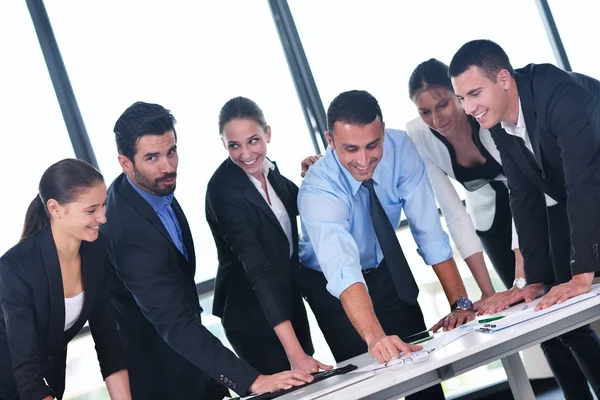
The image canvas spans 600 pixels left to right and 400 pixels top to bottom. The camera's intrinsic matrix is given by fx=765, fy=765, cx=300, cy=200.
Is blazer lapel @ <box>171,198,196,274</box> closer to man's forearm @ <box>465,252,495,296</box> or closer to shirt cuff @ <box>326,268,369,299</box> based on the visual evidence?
shirt cuff @ <box>326,268,369,299</box>

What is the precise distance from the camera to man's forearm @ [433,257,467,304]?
8.99 ft

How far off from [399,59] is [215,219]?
2.16 metres

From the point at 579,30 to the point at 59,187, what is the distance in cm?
386

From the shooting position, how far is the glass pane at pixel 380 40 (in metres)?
4.57

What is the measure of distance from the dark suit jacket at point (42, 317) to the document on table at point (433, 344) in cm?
90

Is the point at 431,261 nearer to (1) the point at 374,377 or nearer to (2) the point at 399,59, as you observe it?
(1) the point at 374,377

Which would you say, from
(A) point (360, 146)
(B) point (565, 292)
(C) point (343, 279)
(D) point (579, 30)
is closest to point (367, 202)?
(A) point (360, 146)

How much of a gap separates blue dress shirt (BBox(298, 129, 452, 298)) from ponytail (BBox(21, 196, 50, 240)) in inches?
33.8

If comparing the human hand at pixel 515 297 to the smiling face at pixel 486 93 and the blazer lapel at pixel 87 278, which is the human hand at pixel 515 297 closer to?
the smiling face at pixel 486 93

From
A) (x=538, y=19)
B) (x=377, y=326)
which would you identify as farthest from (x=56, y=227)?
(x=538, y=19)

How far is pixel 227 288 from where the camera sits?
2984mm

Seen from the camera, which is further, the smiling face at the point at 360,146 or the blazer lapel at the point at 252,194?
the blazer lapel at the point at 252,194

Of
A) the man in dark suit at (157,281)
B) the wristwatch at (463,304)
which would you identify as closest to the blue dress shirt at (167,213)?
the man in dark suit at (157,281)

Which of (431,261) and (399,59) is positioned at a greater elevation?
(399,59)
